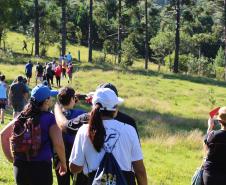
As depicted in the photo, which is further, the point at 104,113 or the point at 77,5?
the point at 77,5

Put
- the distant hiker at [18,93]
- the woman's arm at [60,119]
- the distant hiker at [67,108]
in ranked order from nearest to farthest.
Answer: the woman's arm at [60,119] < the distant hiker at [67,108] < the distant hiker at [18,93]

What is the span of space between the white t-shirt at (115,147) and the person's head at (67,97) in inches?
57.2

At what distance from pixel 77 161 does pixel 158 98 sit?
2540cm

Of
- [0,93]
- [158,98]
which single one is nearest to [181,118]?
[158,98]

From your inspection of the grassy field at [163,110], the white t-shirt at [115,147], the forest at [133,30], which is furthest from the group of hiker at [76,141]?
the forest at [133,30]

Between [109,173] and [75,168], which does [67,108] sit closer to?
[75,168]

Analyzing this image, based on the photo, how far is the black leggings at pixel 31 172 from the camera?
17.1ft

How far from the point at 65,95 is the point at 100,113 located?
5.22 feet

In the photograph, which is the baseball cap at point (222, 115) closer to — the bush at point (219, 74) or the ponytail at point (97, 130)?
the ponytail at point (97, 130)

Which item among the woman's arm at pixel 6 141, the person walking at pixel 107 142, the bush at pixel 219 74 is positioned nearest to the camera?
the person walking at pixel 107 142

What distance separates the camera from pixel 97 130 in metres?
4.37

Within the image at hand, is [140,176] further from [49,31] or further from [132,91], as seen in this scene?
[49,31]

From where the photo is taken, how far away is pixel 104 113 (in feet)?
14.7

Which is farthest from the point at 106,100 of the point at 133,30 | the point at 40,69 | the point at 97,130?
the point at 133,30
